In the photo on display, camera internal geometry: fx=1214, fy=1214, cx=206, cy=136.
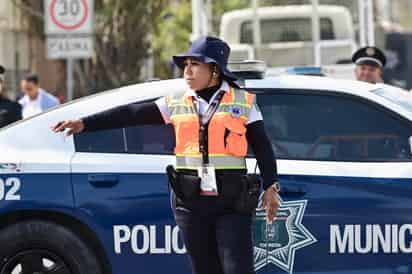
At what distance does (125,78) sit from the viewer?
21516 millimetres

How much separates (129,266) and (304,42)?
8867 mm

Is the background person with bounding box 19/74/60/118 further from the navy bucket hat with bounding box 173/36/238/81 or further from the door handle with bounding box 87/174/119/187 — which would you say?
the navy bucket hat with bounding box 173/36/238/81

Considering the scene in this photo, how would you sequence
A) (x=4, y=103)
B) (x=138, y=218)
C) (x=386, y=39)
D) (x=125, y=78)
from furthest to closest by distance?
(x=386, y=39) → (x=125, y=78) → (x=4, y=103) → (x=138, y=218)

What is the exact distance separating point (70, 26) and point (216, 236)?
7908mm

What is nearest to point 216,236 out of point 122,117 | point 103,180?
point 122,117

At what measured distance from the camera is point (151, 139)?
726cm

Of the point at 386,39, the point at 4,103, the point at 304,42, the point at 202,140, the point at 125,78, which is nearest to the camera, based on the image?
the point at 202,140

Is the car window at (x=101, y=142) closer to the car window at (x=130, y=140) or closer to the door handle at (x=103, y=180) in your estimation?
the car window at (x=130, y=140)

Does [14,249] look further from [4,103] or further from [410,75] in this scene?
[410,75]

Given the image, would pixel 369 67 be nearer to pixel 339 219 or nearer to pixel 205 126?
pixel 339 219

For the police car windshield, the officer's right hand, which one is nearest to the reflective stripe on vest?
the officer's right hand

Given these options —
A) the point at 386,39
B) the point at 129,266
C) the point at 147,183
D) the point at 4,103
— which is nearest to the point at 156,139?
the point at 147,183

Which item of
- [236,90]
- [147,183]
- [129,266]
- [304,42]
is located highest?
[304,42]

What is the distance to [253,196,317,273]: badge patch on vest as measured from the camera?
6.95 metres
